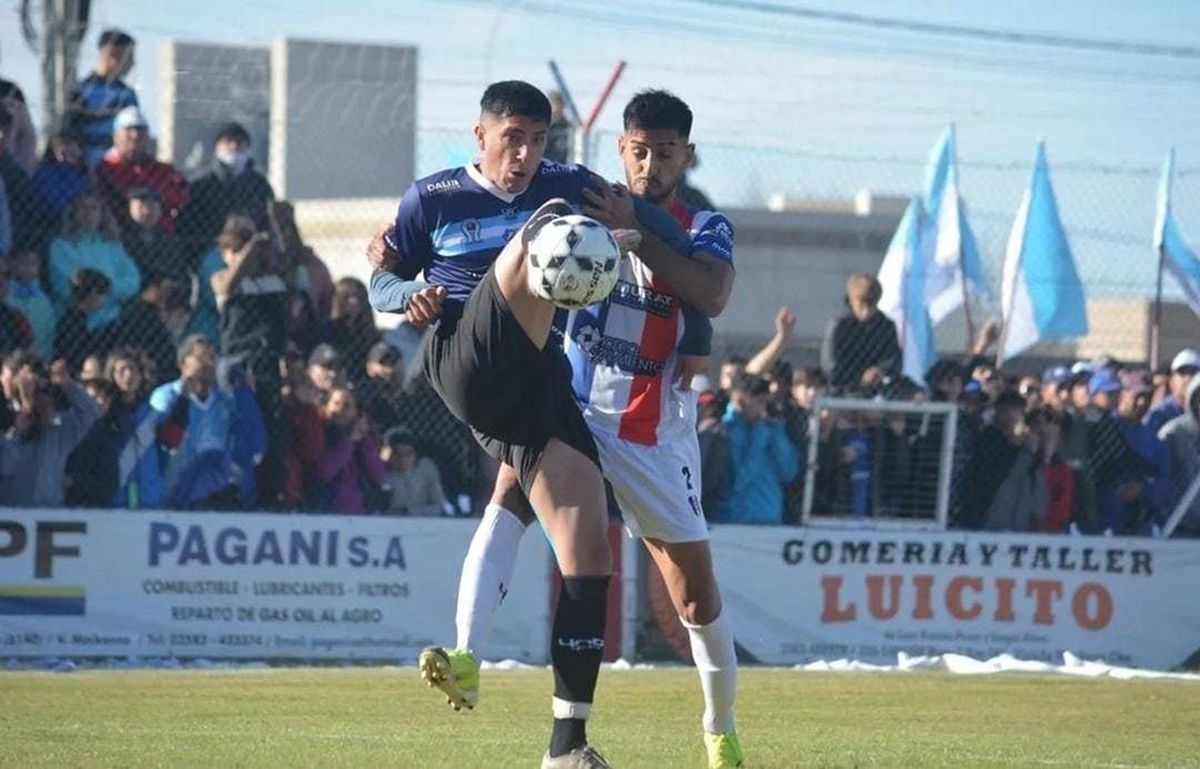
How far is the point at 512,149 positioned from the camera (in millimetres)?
8266

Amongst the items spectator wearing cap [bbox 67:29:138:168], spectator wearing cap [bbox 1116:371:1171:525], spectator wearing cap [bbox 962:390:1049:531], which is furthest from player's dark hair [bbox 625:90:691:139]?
spectator wearing cap [bbox 1116:371:1171:525]

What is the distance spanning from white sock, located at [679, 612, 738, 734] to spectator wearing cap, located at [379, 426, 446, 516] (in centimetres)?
817

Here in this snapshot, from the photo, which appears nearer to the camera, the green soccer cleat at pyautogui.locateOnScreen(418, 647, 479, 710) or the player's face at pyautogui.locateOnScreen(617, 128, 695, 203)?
the green soccer cleat at pyautogui.locateOnScreen(418, 647, 479, 710)

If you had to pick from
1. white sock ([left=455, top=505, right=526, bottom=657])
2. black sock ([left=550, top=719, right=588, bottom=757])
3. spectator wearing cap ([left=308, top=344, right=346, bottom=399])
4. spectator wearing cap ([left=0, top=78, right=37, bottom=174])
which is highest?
spectator wearing cap ([left=0, top=78, right=37, bottom=174])

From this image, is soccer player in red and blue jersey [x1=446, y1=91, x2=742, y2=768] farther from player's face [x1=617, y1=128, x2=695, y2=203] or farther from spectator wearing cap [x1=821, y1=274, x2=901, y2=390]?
spectator wearing cap [x1=821, y1=274, x2=901, y2=390]

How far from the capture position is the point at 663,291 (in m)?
8.94

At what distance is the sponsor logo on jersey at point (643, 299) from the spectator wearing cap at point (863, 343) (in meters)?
9.53

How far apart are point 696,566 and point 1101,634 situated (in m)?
10.6

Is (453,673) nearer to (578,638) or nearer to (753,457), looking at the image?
(578,638)

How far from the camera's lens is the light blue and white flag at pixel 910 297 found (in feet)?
67.1

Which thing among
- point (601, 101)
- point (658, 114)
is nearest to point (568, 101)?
point (601, 101)

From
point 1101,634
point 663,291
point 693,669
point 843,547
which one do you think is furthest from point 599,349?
point 1101,634

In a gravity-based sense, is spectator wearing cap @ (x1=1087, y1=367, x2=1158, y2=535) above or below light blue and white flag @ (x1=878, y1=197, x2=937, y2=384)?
below

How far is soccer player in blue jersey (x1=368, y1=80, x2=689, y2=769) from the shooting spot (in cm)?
780
